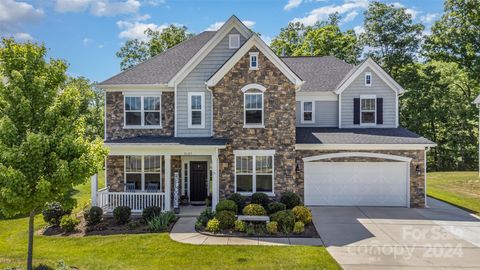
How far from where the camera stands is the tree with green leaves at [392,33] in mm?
33906

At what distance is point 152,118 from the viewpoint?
1739cm

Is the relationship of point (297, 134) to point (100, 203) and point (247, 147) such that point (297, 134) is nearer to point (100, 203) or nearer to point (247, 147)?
point (247, 147)

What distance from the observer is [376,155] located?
16.9 metres

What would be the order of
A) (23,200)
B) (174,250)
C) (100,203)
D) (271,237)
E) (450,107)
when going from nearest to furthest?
(23,200), (174,250), (271,237), (100,203), (450,107)

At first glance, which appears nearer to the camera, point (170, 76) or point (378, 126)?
point (170, 76)

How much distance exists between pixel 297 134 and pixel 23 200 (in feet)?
44.1

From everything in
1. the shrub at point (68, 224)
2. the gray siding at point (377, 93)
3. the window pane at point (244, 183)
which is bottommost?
the shrub at point (68, 224)

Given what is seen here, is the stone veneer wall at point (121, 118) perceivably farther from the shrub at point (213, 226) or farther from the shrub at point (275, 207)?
the shrub at point (275, 207)

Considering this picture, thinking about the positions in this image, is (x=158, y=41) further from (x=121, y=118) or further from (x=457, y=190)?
(x=457, y=190)

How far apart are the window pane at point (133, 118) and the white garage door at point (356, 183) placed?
9.18m

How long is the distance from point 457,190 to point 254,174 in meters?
14.9

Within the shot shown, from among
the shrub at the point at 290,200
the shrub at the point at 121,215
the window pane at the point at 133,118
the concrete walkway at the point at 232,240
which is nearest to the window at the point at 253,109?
the shrub at the point at 290,200

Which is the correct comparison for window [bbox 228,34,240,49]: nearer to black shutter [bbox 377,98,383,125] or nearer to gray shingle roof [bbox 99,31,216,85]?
gray shingle roof [bbox 99,31,216,85]

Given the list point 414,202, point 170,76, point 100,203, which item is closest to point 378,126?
point 414,202
